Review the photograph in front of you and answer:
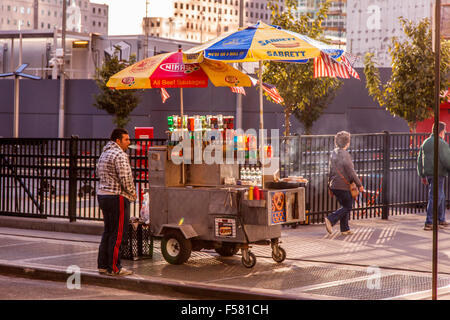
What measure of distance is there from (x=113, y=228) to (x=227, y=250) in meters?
1.96

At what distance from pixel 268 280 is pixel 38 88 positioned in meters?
36.1

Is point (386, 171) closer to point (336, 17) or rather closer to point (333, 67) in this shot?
point (333, 67)

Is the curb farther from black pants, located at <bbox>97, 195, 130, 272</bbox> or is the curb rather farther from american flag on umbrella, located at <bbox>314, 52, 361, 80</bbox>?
american flag on umbrella, located at <bbox>314, 52, 361, 80</bbox>

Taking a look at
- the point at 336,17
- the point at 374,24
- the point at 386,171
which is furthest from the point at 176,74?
the point at 336,17

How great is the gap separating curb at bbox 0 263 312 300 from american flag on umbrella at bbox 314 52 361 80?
3.46 meters

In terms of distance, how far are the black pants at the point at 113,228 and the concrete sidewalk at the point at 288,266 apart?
23 centimetres

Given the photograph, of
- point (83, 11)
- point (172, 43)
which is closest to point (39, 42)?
point (172, 43)

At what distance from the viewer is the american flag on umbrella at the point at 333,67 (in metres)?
10.1

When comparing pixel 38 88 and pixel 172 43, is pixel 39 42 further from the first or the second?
pixel 38 88

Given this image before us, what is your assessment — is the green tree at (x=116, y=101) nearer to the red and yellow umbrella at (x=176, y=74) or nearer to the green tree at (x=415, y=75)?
the green tree at (x=415, y=75)

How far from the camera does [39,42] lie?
55938 mm

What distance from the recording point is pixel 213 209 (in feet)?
32.4

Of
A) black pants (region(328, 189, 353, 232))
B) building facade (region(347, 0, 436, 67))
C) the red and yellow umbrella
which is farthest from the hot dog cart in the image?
building facade (region(347, 0, 436, 67))

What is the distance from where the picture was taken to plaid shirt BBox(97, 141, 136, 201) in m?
9.22
